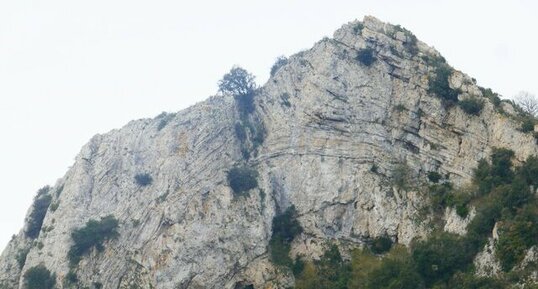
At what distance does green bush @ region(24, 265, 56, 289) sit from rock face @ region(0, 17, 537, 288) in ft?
3.24

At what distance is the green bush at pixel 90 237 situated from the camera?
70.4 m

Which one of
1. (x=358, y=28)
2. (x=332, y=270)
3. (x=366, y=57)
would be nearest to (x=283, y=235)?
(x=332, y=270)

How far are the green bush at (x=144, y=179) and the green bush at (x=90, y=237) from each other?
6.13 metres

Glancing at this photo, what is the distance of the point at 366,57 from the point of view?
76.4 metres

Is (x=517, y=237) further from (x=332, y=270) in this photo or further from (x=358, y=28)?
(x=358, y=28)

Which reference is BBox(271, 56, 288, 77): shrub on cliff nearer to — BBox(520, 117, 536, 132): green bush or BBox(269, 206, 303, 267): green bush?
BBox(269, 206, 303, 267): green bush

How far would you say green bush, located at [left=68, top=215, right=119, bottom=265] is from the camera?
70.4m

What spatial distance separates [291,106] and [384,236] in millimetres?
21078

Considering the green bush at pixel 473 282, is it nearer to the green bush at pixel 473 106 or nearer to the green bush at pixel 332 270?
the green bush at pixel 332 270

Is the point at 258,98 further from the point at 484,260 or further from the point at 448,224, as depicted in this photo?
→ the point at 484,260

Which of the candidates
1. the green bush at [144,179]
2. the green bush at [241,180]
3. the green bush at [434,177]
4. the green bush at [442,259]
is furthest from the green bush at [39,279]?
the green bush at [434,177]

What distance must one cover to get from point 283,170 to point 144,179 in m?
16.7

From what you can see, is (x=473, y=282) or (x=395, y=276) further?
(x=395, y=276)

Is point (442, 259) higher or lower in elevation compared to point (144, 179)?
lower
